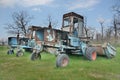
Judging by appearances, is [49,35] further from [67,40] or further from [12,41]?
[12,41]

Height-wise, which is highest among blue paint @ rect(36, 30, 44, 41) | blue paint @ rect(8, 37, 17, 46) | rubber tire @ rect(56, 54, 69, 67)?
blue paint @ rect(36, 30, 44, 41)

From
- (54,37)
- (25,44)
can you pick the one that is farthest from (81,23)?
(25,44)

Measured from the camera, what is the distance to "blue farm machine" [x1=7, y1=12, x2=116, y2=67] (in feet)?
37.6

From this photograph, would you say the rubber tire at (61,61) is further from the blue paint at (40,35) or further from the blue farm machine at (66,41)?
the blue paint at (40,35)

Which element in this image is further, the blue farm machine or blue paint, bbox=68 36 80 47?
blue paint, bbox=68 36 80 47

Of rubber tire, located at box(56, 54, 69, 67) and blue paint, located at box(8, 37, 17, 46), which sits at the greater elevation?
blue paint, located at box(8, 37, 17, 46)

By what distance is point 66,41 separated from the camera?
12.4 meters

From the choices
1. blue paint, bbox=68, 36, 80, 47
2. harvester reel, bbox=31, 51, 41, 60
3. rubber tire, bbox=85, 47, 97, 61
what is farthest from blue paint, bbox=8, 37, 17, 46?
rubber tire, bbox=85, 47, 97, 61

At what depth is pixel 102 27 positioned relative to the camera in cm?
6372

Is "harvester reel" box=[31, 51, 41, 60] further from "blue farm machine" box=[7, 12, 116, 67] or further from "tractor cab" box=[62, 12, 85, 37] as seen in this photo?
"tractor cab" box=[62, 12, 85, 37]

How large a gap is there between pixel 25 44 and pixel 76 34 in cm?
1019

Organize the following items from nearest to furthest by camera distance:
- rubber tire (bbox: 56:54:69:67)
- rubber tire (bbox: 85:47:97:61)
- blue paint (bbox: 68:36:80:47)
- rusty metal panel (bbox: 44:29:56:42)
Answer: rubber tire (bbox: 56:54:69:67) < rusty metal panel (bbox: 44:29:56:42) < blue paint (bbox: 68:36:80:47) < rubber tire (bbox: 85:47:97:61)

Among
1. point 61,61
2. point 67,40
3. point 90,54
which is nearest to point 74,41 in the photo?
point 67,40

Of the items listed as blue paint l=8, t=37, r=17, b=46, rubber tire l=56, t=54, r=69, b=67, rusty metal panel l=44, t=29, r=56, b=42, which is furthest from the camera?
blue paint l=8, t=37, r=17, b=46
